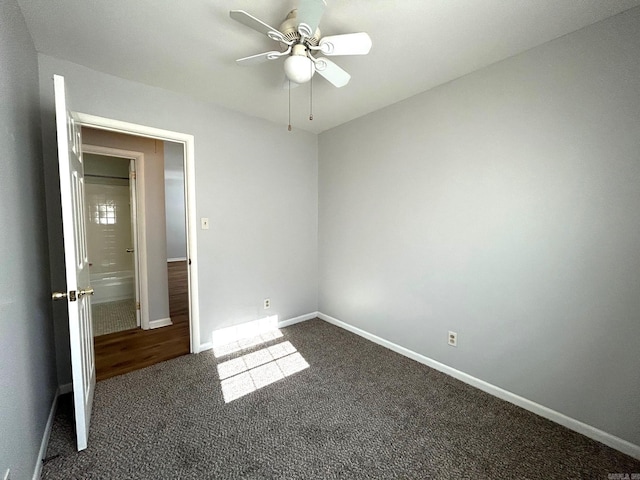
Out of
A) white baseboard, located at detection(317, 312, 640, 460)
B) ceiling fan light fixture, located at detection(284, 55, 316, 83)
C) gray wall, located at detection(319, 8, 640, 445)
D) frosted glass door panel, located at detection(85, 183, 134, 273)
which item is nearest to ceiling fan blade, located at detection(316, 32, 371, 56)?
ceiling fan light fixture, located at detection(284, 55, 316, 83)

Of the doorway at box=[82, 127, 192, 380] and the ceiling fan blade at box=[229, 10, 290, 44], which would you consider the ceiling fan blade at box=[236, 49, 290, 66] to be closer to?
the ceiling fan blade at box=[229, 10, 290, 44]

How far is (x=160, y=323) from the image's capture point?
3.38 metres

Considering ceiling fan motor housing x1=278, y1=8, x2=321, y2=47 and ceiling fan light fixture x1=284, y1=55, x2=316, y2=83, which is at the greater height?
ceiling fan motor housing x1=278, y1=8, x2=321, y2=47

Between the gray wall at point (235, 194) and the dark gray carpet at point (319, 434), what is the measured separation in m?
0.71

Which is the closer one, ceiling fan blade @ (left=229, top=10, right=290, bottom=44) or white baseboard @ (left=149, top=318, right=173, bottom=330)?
ceiling fan blade @ (left=229, top=10, right=290, bottom=44)

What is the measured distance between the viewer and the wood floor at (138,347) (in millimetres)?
2453

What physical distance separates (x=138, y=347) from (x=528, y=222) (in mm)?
3628

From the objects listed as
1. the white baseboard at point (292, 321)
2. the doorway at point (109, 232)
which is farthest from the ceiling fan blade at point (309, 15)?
the doorway at point (109, 232)

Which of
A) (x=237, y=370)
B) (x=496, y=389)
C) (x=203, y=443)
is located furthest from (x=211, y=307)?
(x=496, y=389)

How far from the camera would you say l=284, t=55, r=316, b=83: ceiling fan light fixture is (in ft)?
4.94

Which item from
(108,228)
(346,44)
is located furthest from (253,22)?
(108,228)

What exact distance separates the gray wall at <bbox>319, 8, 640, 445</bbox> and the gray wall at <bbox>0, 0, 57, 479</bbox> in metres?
2.53

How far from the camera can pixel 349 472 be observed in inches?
55.9

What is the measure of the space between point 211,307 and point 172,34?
2222 millimetres
